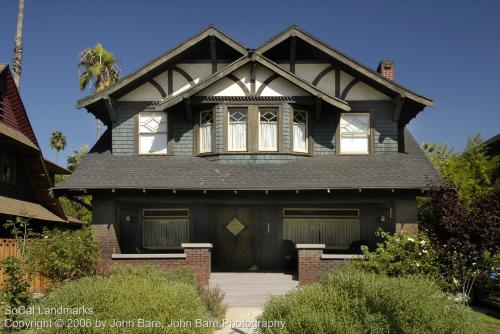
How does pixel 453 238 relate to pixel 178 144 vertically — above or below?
below

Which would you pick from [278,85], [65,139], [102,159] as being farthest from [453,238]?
[65,139]

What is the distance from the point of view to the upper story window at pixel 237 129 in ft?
50.9

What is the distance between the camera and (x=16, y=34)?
27078mm

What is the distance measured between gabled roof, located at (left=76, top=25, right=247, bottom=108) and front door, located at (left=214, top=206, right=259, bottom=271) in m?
5.15

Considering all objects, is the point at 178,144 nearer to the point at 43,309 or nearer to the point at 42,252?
the point at 42,252

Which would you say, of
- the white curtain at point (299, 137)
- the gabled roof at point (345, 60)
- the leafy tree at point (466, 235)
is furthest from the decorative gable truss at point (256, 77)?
the leafy tree at point (466, 235)

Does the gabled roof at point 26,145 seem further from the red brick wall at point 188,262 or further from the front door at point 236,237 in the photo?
the front door at point 236,237

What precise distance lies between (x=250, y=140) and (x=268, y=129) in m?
0.73

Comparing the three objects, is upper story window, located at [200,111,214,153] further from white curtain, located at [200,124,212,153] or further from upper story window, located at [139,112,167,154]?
upper story window, located at [139,112,167,154]

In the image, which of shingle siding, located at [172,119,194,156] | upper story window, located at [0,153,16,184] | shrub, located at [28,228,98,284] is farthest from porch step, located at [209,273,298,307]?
upper story window, located at [0,153,16,184]

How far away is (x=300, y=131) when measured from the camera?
15.9 meters

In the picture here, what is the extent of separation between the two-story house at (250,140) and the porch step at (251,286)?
1.59 meters

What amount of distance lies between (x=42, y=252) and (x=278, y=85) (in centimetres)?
865

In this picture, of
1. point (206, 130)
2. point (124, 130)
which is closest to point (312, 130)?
point (206, 130)
